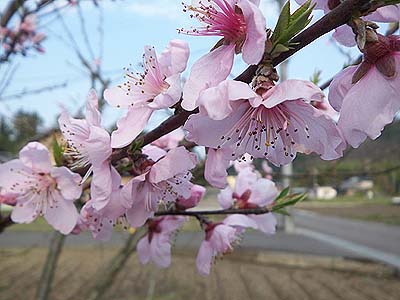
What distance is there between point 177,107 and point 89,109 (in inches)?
9.5

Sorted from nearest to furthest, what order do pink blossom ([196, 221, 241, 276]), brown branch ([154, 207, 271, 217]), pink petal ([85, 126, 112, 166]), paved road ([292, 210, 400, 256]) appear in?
pink petal ([85, 126, 112, 166]) < brown branch ([154, 207, 271, 217]) < pink blossom ([196, 221, 241, 276]) < paved road ([292, 210, 400, 256])

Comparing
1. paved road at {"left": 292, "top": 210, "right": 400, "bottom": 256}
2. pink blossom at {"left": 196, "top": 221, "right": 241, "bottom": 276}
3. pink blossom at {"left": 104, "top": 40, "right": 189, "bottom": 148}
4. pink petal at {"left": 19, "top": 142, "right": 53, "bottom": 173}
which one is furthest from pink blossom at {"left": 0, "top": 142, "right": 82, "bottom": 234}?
paved road at {"left": 292, "top": 210, "right": 400, "bottom": 256}

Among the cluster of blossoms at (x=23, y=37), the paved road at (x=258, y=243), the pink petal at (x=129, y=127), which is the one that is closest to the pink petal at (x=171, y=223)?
the pink petal at (x=129, y=127)

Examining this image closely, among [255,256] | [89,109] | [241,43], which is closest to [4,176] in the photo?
[89,109]

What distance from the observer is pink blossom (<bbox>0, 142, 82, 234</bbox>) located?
46.2 inches

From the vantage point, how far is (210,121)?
721 mm

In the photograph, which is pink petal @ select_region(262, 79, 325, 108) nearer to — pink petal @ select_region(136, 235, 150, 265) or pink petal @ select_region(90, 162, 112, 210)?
pink petal @ select_region(90, 162, 112, 210)

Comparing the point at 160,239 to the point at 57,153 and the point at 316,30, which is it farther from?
the point at 316,30

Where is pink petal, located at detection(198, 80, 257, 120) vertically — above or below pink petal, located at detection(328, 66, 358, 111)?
above

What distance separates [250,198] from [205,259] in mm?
251

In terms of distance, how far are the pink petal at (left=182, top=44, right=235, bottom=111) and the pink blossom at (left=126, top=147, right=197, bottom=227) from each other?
202mm

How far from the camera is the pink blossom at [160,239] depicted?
145 centimetres

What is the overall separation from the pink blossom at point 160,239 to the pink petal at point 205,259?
0.31 ft

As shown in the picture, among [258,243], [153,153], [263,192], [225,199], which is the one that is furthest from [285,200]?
[258,243]
